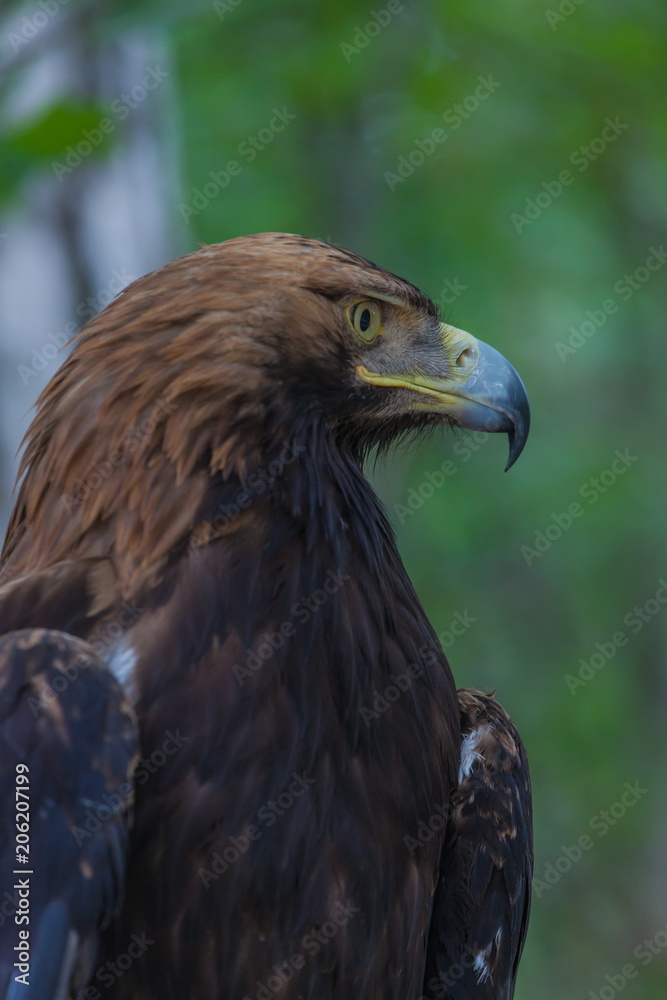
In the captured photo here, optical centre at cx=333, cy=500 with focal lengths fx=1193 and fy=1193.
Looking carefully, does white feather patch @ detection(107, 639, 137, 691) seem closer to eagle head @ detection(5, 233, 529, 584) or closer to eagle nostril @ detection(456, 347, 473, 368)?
eagle head @ detection(5, 233, 529, 584)

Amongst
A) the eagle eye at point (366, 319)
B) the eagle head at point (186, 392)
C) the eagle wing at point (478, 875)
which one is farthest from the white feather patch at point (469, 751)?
the eagle eye at point (366, 319)

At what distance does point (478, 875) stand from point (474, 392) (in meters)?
1.35

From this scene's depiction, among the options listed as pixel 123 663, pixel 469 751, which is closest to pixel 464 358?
pixel 469 751

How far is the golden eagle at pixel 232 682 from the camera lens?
98.0 inches

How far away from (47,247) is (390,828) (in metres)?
4.07

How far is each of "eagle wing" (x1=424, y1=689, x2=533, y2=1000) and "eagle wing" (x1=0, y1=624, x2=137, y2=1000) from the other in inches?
44.6

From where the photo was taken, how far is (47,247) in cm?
605

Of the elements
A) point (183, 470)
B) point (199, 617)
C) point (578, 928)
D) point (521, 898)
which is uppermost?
point (183, 470)

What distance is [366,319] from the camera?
128 inches

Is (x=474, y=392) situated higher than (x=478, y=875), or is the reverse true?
(x=474, y=392)

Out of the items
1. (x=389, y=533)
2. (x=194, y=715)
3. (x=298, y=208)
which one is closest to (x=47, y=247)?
(x=298, y=208)

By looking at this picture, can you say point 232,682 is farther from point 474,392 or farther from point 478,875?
point 474,392

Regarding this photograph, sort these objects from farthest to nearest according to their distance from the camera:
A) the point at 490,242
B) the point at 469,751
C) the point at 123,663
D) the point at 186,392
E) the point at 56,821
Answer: the point at 490,242 < the point at 469,751 < the point at 186,392 < the point at 123,663 < the point at 56,821

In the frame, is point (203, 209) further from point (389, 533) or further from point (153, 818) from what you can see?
point (153, 818)
